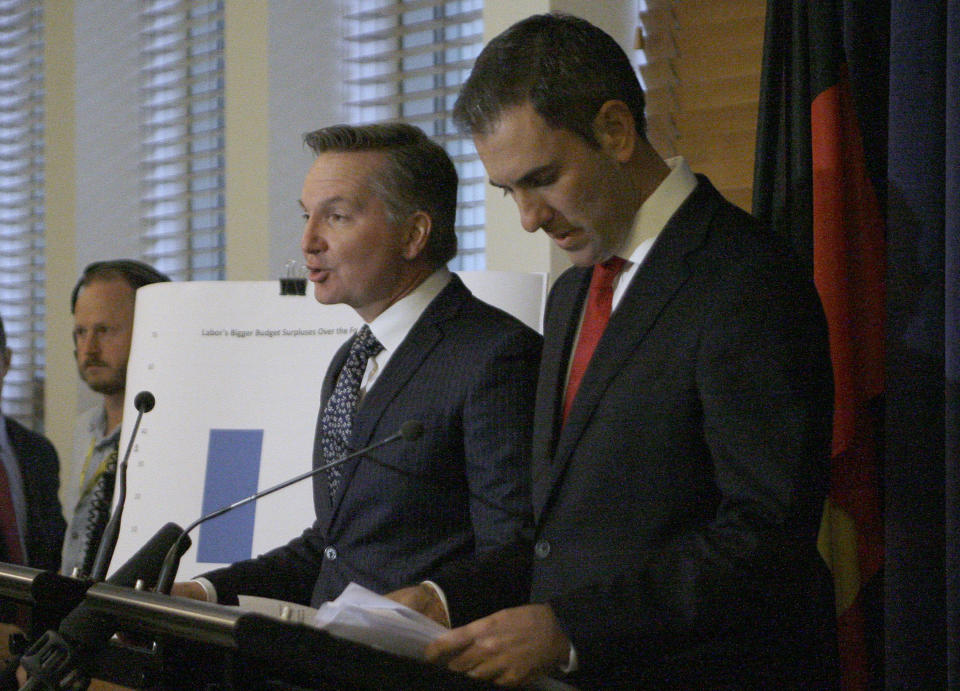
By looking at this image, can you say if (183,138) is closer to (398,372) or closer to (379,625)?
(398,372)

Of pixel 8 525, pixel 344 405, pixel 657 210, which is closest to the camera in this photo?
pixel 657 210

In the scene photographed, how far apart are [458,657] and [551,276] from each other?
1497 millimetres

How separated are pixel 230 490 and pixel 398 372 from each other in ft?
2.38

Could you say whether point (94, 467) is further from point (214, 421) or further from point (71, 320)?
point (71, 320)

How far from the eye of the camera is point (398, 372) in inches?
65.7

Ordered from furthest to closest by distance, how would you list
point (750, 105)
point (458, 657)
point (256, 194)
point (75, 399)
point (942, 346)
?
1. point (75, 399)
2. point (256, 194)
3. point (750, 105)
4. point (942, 346)
5. point (458, 657)

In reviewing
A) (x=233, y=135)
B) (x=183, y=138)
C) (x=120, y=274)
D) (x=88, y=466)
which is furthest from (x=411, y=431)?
(x=183, y=138)

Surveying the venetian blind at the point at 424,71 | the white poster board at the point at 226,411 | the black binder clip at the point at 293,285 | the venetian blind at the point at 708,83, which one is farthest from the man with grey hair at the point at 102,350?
the venetian blind at the point at 708,83

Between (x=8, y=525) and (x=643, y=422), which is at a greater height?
(x=643, y=422)

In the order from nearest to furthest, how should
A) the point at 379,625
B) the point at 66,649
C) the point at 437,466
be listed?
the point at 379,625
the point at 66,649
the point at 437,466

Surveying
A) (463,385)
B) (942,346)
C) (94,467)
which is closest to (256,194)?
(94,467)

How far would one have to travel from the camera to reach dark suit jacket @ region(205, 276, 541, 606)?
5.01 feet

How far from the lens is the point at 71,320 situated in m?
3.78

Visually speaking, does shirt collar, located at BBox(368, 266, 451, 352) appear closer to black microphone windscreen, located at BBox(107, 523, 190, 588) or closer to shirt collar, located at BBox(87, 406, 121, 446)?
black microphone windscreen, located at BBox(107, 523, 190, 588)
